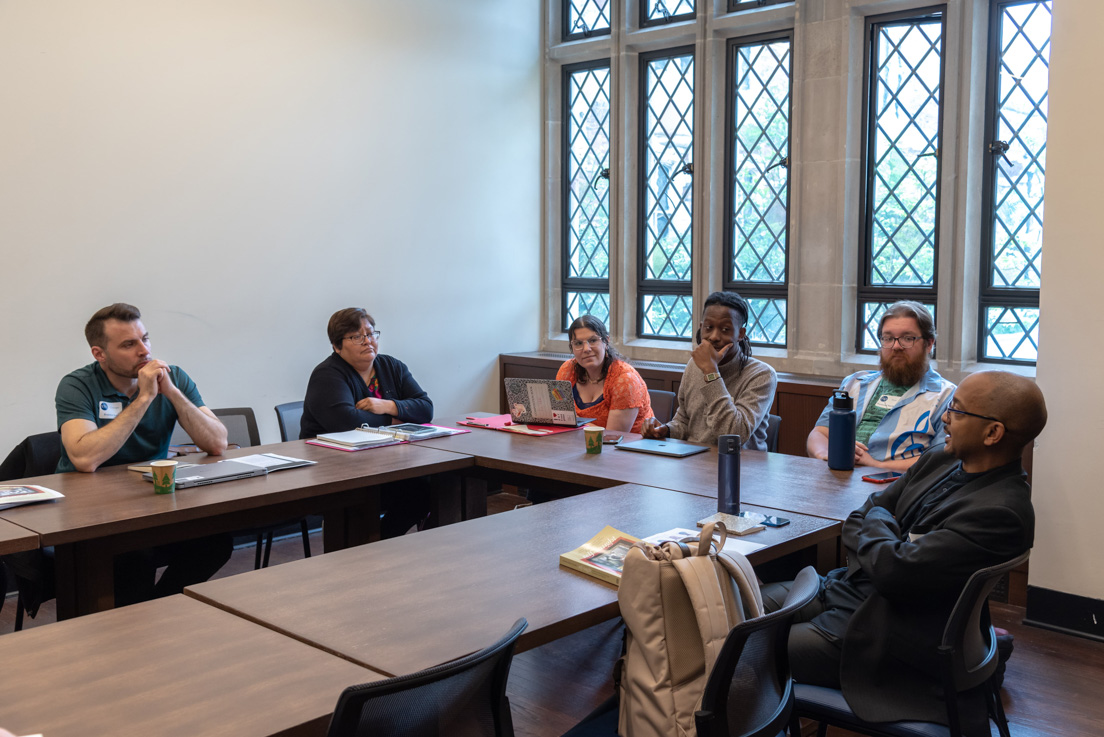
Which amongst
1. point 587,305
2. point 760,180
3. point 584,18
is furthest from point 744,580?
point 584,18

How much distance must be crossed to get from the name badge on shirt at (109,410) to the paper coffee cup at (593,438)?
1733mm

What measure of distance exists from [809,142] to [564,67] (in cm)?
205

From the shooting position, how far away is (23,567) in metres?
3.16

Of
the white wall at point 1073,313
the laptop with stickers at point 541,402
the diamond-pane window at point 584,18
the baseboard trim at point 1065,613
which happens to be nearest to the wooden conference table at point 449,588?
the laptop with stickers at point 541,402

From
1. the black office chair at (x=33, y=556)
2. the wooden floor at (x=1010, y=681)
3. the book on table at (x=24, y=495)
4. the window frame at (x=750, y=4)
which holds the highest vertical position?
the window frame at (x=750, y=4)

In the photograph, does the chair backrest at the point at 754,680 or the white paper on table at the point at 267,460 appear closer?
the chair backrest at the point at 754,680

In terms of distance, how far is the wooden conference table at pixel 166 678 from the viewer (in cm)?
143

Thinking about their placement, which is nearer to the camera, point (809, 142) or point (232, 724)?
point (232, 724)

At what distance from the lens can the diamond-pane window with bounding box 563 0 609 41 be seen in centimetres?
650

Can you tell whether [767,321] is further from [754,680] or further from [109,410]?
[754,680]

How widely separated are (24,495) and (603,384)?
250 centimetres

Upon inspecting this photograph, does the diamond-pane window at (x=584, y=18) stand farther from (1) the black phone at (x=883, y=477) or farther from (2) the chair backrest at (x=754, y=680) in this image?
(2) the chair backrest at (x=754, y=680)

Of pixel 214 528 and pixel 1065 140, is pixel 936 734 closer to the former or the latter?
pixel 214 528

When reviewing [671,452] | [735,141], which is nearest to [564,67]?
[735,141]
